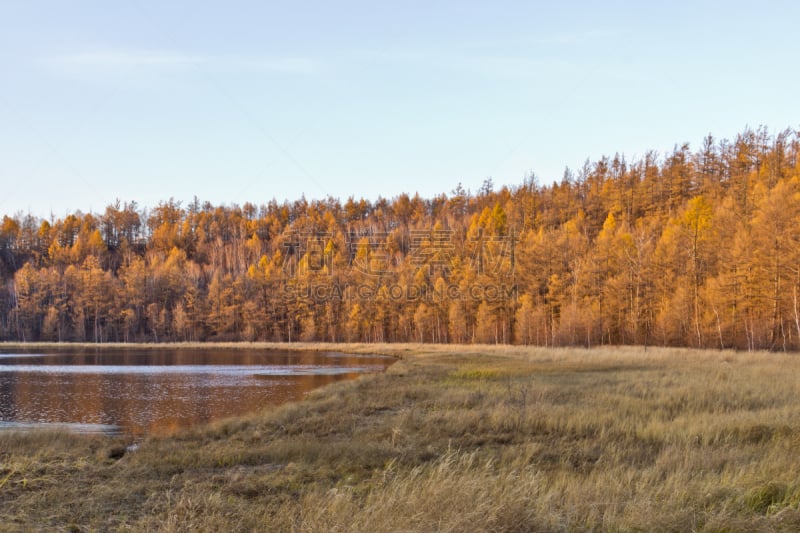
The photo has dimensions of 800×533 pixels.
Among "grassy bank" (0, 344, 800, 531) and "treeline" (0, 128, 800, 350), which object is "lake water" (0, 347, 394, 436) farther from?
"treeline" (0, 128, 800, 350)

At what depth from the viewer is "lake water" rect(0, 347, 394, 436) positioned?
20859mm

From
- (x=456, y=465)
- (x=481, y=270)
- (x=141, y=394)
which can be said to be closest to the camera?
(x=456, y=465)

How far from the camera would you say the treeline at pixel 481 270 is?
49844 millimetres

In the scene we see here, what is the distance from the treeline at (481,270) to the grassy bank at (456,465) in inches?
1141

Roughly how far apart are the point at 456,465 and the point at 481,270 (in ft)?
212

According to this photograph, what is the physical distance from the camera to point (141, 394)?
28406mm

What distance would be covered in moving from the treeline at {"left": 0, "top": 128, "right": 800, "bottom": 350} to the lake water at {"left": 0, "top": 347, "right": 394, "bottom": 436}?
2960 centimetres

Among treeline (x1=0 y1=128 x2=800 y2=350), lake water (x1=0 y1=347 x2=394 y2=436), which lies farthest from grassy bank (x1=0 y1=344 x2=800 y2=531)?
treeline (x1=0 y1=128 x2=800 y2=350)

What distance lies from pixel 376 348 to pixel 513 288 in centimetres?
1796

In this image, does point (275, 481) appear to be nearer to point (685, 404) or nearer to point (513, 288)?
point (685, 404)

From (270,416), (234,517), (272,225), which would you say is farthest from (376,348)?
(272,225)

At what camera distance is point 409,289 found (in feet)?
263

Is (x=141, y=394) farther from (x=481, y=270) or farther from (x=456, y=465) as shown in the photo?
(x=481, y=270)

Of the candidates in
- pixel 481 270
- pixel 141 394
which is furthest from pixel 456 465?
pixel 481 270
